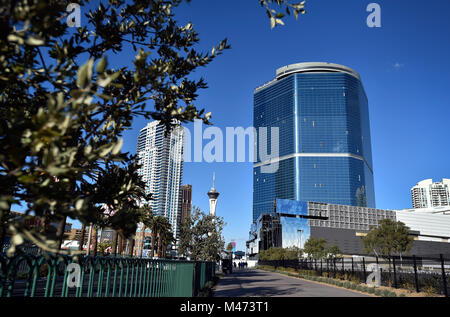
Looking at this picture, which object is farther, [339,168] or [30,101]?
[339,168]

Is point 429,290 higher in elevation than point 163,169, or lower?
lower

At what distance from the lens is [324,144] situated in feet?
599

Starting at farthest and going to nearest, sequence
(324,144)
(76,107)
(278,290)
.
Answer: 1. (324,144)
2. (278,290)
3. (76,107)

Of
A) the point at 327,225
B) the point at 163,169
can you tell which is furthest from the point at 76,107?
the point at 163,169

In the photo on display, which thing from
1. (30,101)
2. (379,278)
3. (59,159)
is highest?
(30,101)

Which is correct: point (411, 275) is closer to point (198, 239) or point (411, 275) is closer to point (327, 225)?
point (198, 239)

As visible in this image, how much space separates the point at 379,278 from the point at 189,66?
24022 millimetres

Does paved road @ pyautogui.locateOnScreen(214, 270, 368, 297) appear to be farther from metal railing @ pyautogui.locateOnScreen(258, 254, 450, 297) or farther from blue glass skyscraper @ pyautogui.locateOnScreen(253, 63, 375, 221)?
blue glass skyscraper @ pyautogui.locateOnScreen(253, 63, 375, 221)

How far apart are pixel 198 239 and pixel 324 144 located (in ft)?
544

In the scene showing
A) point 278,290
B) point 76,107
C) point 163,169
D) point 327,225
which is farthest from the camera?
point 163,169

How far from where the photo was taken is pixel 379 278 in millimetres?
23656
